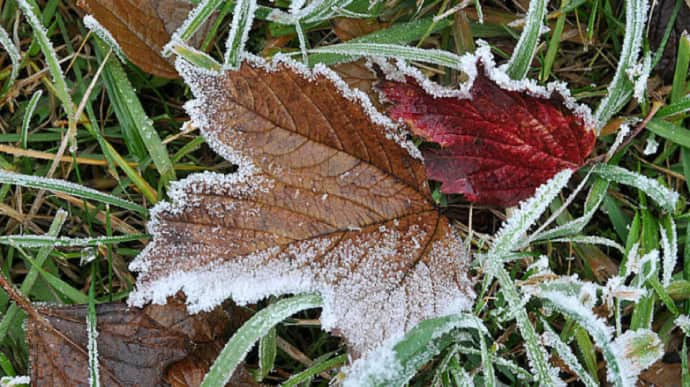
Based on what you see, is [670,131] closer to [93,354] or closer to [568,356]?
[568,356]

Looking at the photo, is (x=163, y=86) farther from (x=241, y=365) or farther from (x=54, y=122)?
(x=241, y=365)

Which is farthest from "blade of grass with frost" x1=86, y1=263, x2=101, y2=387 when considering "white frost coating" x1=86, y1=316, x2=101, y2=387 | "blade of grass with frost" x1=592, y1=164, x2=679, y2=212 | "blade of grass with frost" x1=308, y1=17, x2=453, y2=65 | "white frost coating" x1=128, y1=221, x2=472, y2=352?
"blade of grass with frost" x1=592, y1=164, x2=679, y2=212

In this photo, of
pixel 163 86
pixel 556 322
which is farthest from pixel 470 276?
pixel 163 86

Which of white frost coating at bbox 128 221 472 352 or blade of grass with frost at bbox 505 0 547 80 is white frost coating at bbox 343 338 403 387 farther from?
blade of grass with frost at bbox 505 0 547 80

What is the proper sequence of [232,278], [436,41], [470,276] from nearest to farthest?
1. [232,278]
2. [470,276]
3. [436,41]

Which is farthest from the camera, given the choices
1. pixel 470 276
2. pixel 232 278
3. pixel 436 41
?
pixel 436 41
